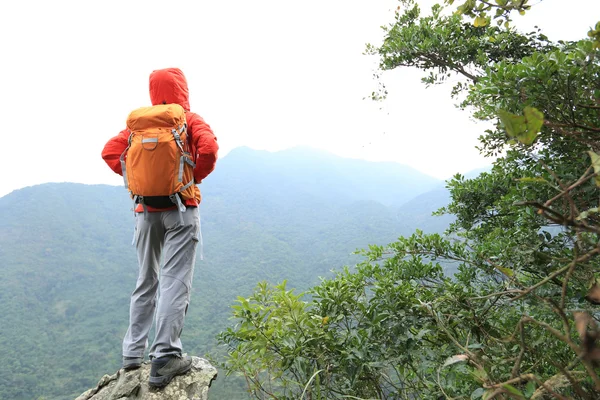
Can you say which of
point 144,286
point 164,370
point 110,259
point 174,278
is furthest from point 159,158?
point 110,259

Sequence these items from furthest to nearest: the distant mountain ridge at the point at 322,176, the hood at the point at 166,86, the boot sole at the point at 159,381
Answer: the distant mountain ridge at the point at 322,176, the hood at the point at 166,86, the boot sole at the point at 159,381

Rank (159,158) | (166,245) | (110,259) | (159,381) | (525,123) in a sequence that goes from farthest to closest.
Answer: (110,259) → (166,245) → (159,158) → (159,381) → (525,123)

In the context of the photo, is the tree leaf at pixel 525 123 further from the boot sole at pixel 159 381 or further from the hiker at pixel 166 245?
the boot sole at pixel 159 381

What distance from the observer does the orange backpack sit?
2570 mm

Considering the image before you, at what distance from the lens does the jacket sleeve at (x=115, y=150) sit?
292 cm

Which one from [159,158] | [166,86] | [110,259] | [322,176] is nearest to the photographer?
[159,158]

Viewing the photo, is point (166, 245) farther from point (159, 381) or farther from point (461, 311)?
point (461, 311)

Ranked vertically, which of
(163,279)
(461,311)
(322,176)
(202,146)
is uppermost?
(202,146)

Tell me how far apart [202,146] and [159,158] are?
1.02 feet

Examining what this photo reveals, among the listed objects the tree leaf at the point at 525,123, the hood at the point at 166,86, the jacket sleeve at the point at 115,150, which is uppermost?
the hood at the point at 166,86

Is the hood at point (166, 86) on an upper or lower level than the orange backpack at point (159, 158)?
upper

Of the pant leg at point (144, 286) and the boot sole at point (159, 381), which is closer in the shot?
the boot sole at point (159, 381)

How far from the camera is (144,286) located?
2.80 m

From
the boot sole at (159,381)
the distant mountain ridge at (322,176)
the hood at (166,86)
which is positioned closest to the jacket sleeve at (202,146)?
the hood at (166,86)
